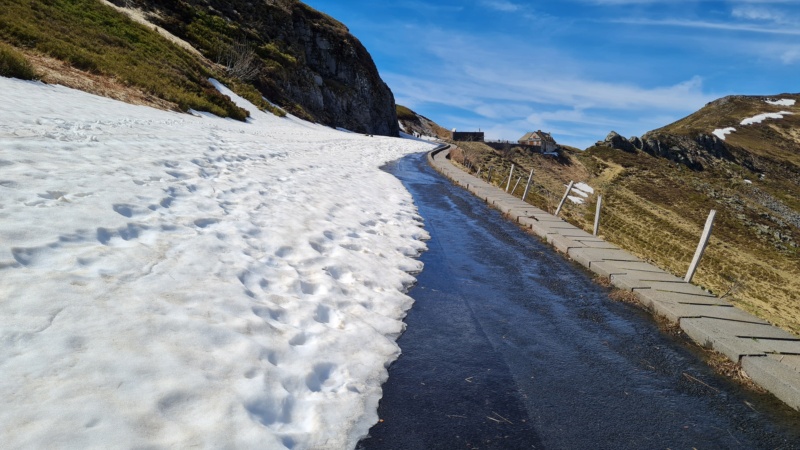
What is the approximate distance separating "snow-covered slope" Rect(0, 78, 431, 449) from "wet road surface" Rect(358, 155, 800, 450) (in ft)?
1.00

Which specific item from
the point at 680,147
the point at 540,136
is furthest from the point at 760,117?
the point at 540,136

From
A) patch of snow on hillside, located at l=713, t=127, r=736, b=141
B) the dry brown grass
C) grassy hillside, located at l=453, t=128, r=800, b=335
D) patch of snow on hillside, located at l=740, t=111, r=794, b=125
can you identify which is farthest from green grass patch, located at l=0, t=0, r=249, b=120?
patch of snow on hillside, located at l=740, t=111, r=794, b=125

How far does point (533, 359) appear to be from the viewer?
3.84 meters

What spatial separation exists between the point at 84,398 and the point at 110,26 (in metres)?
31.1

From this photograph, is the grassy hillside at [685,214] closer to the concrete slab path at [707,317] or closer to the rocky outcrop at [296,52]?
the concrete slab path at [707,317]

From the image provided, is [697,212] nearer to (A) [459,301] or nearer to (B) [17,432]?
(A) [459,301]

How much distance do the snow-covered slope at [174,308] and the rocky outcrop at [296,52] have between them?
37.1 m

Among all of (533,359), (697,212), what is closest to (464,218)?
(533,359)

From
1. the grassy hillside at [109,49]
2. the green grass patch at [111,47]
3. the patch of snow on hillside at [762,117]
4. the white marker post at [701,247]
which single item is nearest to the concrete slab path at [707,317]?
the white marker post at [701,247]

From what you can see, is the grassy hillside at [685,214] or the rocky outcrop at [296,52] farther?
the rocky outcrop at [296,52]

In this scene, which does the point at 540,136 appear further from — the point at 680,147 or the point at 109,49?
the point at 109,49

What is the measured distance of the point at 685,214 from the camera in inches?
1766

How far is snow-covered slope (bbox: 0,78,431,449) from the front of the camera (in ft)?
7.15

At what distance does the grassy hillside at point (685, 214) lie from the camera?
17933 millimetres
